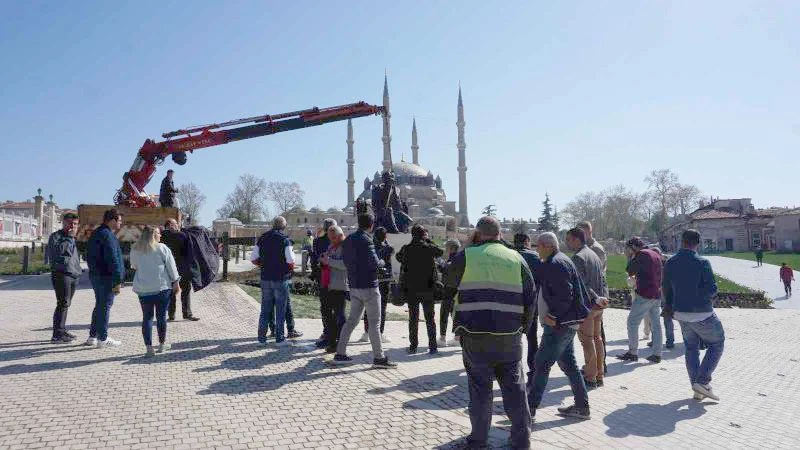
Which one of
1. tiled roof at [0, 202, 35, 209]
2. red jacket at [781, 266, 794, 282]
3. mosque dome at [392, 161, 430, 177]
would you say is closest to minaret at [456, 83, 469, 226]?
mosque dome at [392, 161, 430, 177]

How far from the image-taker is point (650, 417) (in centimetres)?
471

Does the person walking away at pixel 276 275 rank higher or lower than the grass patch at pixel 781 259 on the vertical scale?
higher

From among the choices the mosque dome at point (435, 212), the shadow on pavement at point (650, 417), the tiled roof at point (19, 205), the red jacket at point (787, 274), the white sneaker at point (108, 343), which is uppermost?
the tiled roof at point (19, 205)

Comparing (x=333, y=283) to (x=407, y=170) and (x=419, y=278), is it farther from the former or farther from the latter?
(x=407, y=170)

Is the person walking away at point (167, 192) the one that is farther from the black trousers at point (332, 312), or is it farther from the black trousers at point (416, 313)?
the black trousers at point (416, 313)

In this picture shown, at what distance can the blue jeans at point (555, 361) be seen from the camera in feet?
14.6

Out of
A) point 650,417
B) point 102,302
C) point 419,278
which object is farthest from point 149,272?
point 650,417

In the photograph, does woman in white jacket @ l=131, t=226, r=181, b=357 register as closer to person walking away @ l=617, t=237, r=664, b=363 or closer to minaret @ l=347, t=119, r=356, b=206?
person walking away @ l=617, t=237, r=664, b=363

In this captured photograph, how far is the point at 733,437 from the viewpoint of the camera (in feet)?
14.0

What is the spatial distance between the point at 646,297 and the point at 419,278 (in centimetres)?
294

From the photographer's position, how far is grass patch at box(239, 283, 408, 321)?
10172 mm

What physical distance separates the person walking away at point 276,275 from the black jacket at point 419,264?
60.0 inches

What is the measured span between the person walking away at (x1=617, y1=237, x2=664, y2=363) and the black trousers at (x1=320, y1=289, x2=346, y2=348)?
12.4 feet

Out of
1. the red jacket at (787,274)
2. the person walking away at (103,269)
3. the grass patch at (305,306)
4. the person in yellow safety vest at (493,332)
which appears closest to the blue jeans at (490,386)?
the person in yellow safety vest at (493,332)
